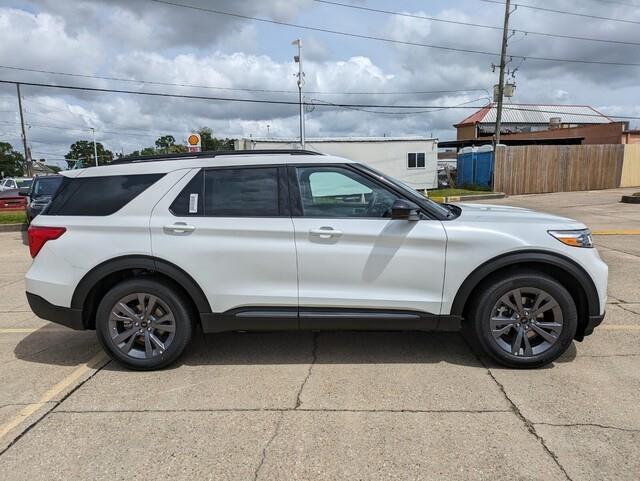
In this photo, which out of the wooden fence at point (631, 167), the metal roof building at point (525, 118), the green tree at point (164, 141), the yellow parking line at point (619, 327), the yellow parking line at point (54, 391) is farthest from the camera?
the green tree at point (164, 141)

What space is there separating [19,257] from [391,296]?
8.95 meters

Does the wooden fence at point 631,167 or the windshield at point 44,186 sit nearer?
the windshield at point 44,186

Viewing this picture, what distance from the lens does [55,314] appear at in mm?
3914

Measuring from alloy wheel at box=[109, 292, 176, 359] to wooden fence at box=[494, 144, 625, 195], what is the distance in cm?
2377

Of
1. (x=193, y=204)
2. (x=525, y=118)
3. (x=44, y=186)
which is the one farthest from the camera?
(x=525, y=118)

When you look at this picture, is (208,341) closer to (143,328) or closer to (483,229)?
(143,328)

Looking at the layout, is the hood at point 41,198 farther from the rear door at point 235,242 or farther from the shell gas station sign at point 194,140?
the rear door at point 235,242

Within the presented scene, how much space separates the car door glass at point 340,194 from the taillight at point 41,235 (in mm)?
1999

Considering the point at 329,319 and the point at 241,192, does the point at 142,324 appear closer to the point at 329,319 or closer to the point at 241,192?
the point at 241,192

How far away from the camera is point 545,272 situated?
3807 millimetres

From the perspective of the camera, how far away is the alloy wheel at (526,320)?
12.3 feet

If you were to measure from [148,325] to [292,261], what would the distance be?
1.31m

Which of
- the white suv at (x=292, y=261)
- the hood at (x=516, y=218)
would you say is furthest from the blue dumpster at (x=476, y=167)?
the white suv at (x=292, y=261)

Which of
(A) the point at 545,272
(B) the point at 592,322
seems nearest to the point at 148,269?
(A) the point at 545,272
